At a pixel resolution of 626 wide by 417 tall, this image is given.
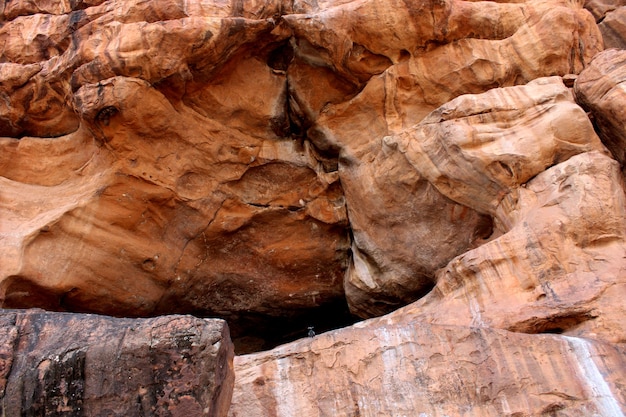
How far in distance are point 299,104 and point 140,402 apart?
247 inches

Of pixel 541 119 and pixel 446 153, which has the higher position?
pixel 541 119

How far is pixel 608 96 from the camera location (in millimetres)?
7547

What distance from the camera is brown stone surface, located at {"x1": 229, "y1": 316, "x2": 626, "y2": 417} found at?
5.27 metres

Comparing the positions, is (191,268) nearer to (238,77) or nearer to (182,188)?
(182,188)

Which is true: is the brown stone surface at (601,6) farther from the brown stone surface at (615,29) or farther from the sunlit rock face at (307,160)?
the sunlit rock face at (307,160)

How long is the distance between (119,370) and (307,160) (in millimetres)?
5981

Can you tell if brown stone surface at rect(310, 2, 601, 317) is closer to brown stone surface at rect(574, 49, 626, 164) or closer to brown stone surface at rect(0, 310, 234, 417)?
brown stone surface at rect(574, 49, 626, 164)

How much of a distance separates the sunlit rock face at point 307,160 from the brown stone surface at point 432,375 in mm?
805

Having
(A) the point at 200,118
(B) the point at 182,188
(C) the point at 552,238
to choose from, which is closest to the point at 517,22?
(C) the point at 552,238

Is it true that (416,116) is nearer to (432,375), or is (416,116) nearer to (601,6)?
(432,375)

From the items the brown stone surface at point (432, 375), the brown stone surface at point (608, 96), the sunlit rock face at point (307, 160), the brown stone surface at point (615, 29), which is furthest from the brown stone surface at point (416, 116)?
the brown stone surface at point (432, 375)

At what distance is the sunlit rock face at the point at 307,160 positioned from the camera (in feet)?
24.2

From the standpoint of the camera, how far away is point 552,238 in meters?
6.70

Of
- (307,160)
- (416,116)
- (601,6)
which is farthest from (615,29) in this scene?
(307,160)
